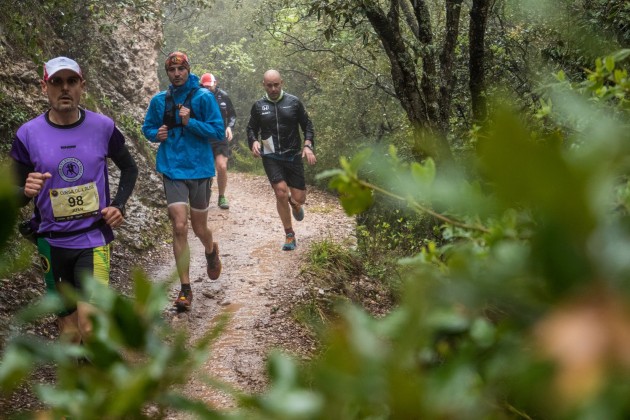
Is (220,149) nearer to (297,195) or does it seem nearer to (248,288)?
(297,195)

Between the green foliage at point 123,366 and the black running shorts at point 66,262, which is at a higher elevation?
the black running shorts at point 66,262

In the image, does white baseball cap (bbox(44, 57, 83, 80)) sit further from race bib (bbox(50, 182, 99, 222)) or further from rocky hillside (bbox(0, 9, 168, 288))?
rocky hillside (bbox(0, 9, 168, 288))

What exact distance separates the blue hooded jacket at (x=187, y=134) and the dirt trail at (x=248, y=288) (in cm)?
131

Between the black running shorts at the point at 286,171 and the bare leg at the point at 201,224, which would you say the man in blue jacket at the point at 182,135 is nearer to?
the bare leg at the point at 201,224

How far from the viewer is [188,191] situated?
6.62m

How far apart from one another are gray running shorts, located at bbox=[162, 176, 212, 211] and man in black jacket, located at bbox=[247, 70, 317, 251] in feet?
6.93

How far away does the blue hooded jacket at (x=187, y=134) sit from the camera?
6.46 meters

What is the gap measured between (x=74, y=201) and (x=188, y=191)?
2275 mm

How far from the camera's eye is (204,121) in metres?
6.51

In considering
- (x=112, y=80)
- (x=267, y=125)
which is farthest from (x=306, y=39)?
(x=267, y=125)

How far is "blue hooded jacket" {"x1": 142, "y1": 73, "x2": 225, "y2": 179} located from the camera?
21.2 feet

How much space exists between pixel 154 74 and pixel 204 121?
8.22 m

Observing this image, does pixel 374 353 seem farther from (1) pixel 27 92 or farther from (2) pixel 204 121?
(1) pixel 27 92

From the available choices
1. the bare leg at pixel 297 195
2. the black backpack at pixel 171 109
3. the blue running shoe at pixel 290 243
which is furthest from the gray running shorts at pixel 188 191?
the blue running shoe at pixel 290 243
